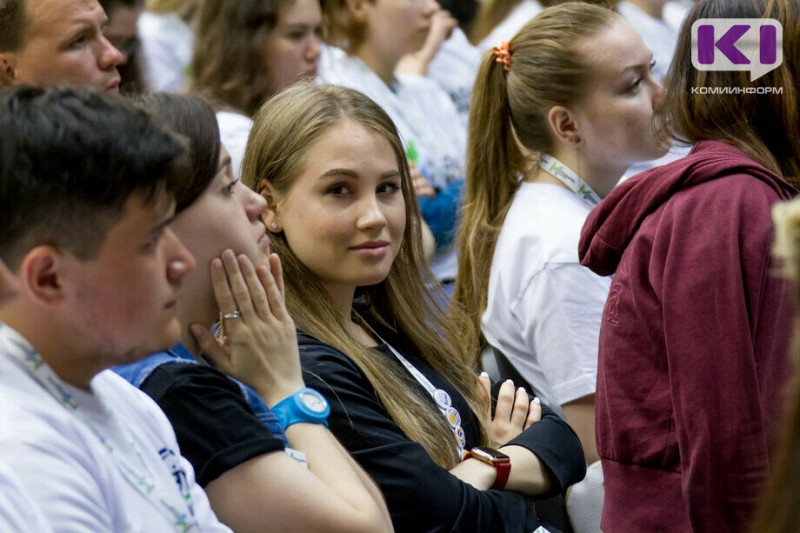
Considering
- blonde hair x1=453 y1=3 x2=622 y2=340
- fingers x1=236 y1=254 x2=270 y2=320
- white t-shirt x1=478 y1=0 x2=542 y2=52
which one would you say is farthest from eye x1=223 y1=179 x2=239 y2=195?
white t-shirt x1=478 y1=0 x2=542 y2=52

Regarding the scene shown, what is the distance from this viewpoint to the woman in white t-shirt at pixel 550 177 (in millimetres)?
2891

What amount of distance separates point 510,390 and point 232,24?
7.38 feet

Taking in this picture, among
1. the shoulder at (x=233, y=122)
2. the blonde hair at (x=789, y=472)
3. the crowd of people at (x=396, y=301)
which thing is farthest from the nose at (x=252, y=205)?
the shoulder at (x=233, y=122)

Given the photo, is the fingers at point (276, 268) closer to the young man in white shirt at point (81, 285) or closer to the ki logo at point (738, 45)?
the young man in white shirt at point (81, 285)

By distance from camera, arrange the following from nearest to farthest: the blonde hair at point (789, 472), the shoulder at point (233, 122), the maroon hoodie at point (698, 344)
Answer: the blonde hair at point (789, 472) → the maroon hoodie at point (698, 344) → the shoulder at point (233, 122)

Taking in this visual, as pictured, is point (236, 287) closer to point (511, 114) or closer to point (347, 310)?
point (347, 310)

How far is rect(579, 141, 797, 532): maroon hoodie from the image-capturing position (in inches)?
78.1

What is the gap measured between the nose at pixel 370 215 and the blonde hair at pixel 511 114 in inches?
33.5

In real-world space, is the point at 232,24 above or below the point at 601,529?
above

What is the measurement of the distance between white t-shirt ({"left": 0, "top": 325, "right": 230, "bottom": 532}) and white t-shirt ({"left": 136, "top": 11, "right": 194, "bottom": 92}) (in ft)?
14.7

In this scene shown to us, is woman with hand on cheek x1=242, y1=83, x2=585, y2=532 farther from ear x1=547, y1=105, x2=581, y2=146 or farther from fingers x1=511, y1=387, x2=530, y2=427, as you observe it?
ear x1=547, y1=105, x2=581, y2=146

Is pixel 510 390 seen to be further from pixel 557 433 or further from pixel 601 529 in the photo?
pixel 601 529

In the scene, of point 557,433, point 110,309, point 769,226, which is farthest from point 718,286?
point 110,309

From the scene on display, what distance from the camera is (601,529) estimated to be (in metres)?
2.48
